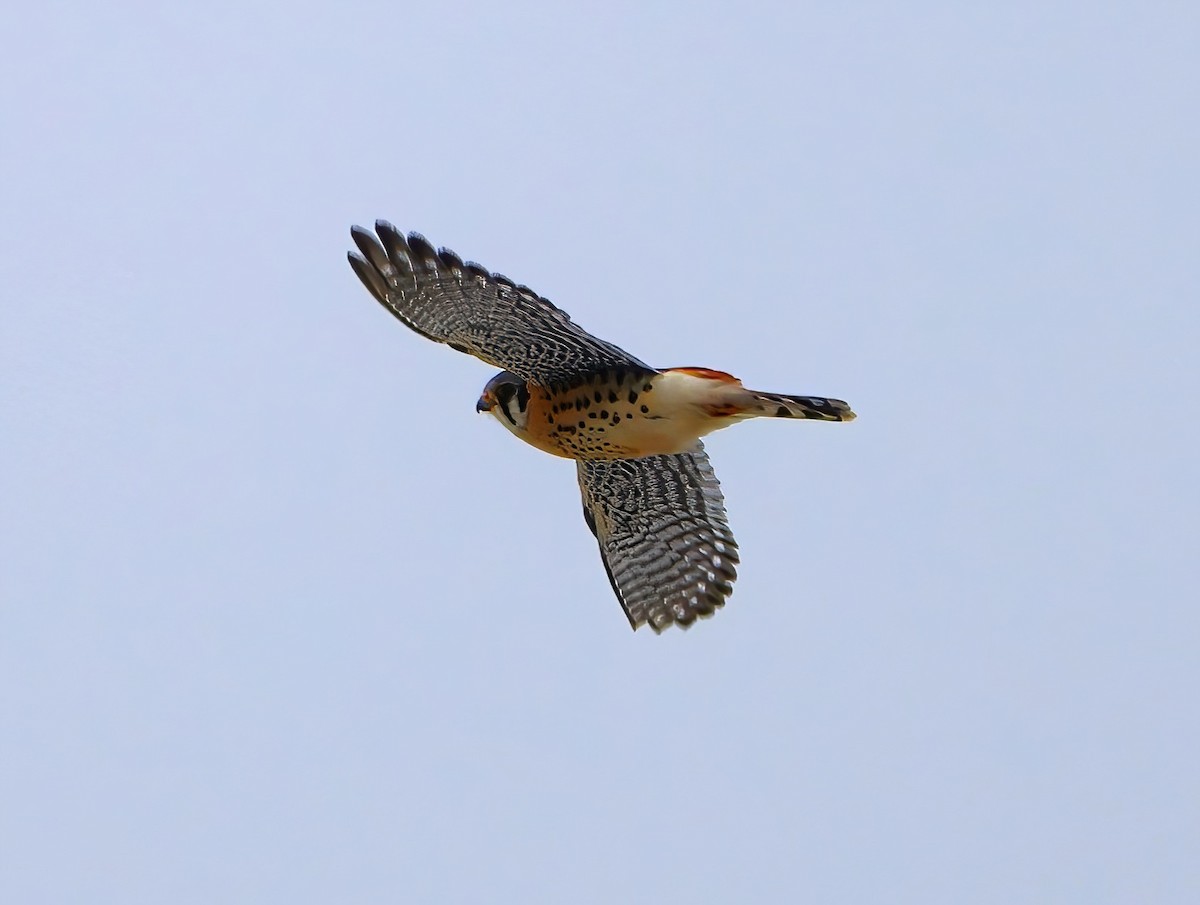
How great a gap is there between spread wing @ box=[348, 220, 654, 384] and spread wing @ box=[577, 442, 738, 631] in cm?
123

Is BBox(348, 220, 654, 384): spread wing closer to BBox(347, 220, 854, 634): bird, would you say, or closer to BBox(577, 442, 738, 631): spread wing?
BBox(347, 220, 854, 634): bird

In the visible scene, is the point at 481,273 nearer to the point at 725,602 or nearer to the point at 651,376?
the point at 651,376

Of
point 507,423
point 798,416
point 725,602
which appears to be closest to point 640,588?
point 725,602

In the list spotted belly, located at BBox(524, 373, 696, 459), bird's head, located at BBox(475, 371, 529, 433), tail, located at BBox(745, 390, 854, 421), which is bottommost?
tail, located at BBox(745, 390, 854, 421)

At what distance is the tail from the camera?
8695 millimetres

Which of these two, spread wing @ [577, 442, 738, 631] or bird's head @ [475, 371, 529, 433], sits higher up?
bird's head @ [475, 371, 529, 433]

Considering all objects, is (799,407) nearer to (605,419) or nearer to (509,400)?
(605,419)

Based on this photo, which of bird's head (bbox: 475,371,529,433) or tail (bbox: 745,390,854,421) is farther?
bird's head (bbox: 475,371,529,433)

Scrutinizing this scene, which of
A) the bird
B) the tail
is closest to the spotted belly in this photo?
the bird

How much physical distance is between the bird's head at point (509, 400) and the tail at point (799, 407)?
1.32 m


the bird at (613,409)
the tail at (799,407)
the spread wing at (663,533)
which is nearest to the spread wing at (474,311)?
the bird at (613,409)

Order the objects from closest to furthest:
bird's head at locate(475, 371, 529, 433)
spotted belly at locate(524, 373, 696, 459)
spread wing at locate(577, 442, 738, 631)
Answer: spotted belly at locate(524, 373, 696, 459)
bird's head at locate(475, 371, 529, 433)
spread wing at locate(577, 442, 738, 631)

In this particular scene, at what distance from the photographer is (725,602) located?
1093cm

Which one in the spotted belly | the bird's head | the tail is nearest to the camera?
the tail
